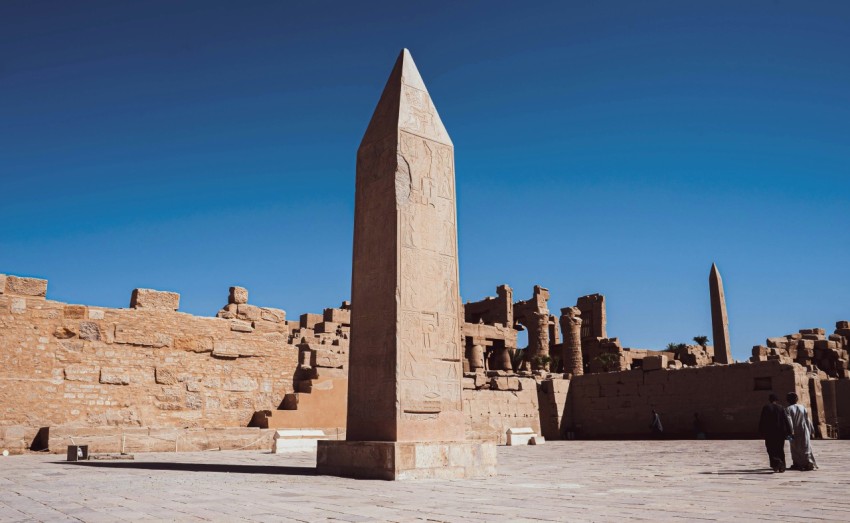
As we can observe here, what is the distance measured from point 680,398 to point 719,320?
41.9 ft

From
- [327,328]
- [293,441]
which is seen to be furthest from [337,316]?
[293,441]

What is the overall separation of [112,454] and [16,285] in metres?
3.26

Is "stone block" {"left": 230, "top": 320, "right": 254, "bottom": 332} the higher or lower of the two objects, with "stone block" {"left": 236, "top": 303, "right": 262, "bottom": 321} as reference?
lower

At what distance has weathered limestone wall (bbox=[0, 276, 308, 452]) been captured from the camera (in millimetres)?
10789

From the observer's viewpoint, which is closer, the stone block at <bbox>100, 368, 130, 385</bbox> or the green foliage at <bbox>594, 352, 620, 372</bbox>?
the stone block at <bbox>100, 368, 130, 385</bbox>

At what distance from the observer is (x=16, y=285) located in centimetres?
1118

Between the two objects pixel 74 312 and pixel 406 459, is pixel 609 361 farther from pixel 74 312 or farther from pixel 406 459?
pixel 406 459

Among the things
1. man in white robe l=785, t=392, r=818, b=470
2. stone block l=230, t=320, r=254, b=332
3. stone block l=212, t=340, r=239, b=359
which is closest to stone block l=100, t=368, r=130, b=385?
stone block l=212, t=340, r=239, b=359

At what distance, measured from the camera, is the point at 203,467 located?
7.84m

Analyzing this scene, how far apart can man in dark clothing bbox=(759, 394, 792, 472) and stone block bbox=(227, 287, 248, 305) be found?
10.3 metres

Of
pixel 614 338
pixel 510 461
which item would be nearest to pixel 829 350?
pixel 614 338

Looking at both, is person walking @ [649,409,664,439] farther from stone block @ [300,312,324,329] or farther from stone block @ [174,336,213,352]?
→ stone block @ [300,312,324,329]

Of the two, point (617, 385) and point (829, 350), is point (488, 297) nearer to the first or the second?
point (829, 350)

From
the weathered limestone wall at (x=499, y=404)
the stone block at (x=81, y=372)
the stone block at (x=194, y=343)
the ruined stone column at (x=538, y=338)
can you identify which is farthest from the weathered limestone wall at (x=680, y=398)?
the ruined stone column at (x=538, y=338)
